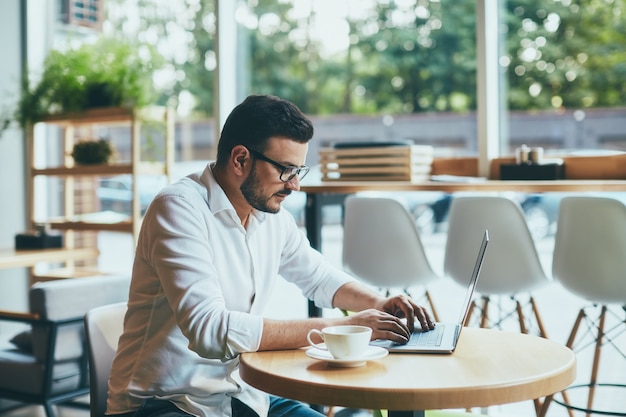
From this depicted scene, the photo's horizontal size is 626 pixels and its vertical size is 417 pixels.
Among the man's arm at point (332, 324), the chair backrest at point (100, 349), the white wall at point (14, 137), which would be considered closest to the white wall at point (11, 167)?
the white wall at point (14, 137)

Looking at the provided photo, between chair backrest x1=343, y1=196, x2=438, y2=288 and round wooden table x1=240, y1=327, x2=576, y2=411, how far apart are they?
1825 mm

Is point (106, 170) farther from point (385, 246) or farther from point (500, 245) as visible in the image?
point (500, 245)

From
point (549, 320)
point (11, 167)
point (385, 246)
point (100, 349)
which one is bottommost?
point (549, 320)

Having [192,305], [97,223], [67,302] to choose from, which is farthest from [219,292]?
[97,223]

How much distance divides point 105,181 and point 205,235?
11.6 ft

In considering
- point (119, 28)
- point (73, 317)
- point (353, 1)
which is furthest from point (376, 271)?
point (119, 28)

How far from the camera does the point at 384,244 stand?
369 centimetres

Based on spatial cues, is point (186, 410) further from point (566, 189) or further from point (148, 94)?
point (148, 94)

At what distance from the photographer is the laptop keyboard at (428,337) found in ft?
5.78

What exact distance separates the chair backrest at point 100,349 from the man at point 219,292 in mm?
139

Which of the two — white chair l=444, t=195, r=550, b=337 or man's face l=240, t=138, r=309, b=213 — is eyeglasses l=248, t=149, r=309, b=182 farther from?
white chair l=444, t=195, r=550, b=337

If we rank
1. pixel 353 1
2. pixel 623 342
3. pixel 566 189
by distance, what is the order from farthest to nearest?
1. pixel 353 1
2. pixel 623 342
3. pixel 566 189

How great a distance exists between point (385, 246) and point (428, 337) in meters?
1.86

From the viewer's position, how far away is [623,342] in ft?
11.6
